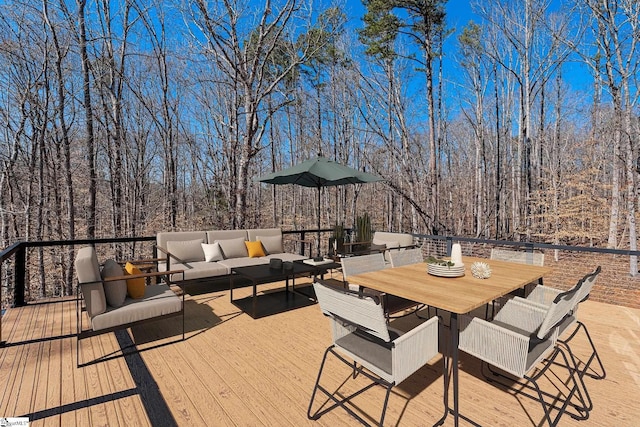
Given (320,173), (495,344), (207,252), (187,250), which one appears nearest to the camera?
(495,344)

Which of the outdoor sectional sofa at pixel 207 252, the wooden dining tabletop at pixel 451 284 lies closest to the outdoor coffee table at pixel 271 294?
the outdoor sectional sofa at pixel 207 252

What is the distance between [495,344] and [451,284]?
1.71 ft

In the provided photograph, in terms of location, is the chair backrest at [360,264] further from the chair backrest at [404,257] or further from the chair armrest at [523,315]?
the chair armrest at [523,315]

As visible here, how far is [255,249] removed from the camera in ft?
16.3

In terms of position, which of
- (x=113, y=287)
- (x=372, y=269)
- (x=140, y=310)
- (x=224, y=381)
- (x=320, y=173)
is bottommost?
(x=224, y=381)

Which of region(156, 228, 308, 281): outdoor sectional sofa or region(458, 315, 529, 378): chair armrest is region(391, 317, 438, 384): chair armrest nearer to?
region(458, 315, 529, 378): chair armrest

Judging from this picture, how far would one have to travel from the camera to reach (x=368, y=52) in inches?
348

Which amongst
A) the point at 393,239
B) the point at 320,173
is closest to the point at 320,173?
the point at 320,173

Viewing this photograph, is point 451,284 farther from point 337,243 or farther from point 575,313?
point 337,243

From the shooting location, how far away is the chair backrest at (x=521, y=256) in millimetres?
2923

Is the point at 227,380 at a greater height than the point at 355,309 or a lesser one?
lesser

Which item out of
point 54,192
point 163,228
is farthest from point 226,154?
point 54,192

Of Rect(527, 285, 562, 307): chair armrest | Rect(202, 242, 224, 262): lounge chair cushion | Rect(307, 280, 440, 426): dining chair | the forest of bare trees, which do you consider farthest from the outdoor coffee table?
the forest of bare trees

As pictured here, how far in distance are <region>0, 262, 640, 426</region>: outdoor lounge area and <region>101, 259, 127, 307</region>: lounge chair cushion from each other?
17.6 inches
